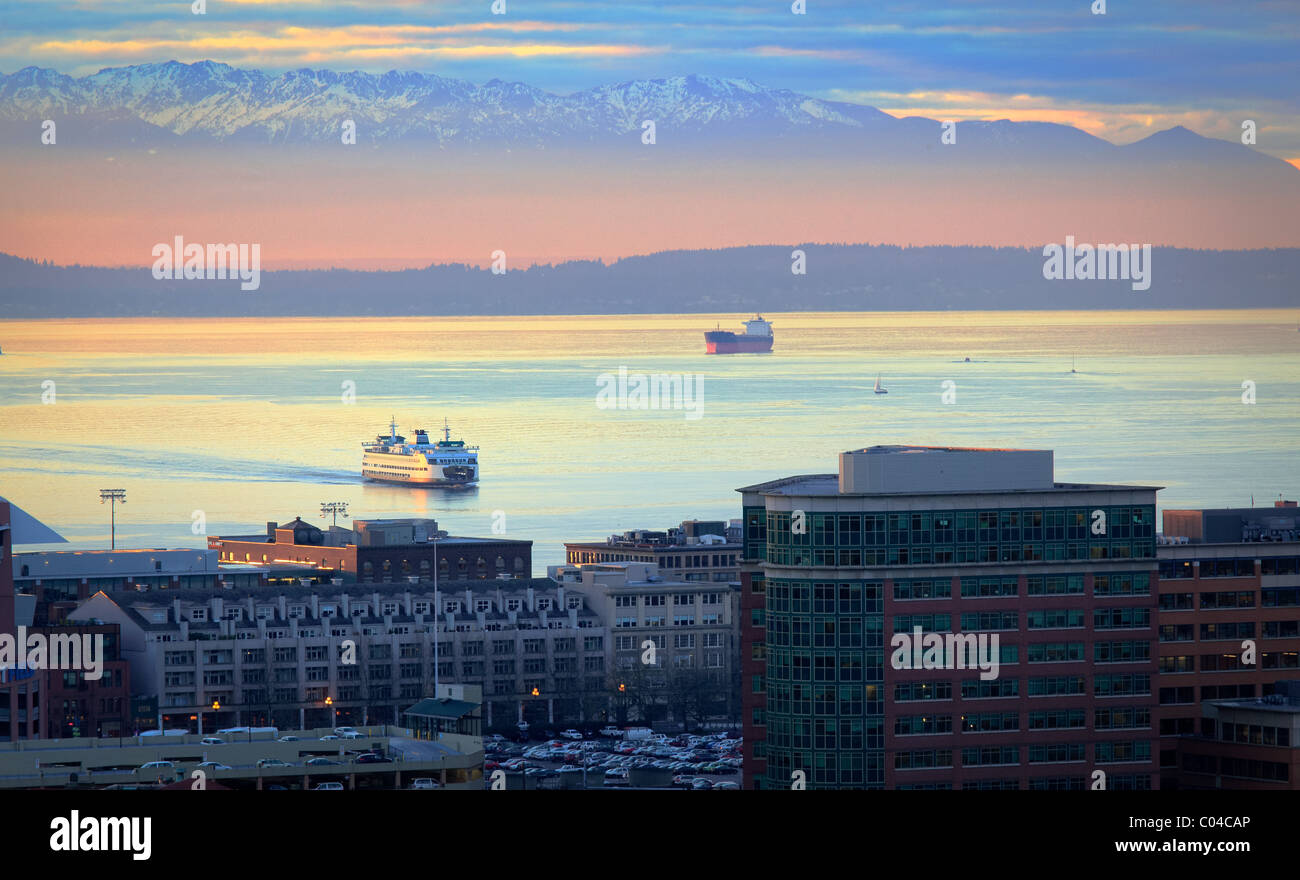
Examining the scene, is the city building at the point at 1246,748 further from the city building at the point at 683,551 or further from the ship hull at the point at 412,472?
the ship hull at the point at 412,472

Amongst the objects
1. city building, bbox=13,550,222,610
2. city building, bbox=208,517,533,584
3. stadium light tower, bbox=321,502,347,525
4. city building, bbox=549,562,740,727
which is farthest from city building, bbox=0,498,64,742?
stadium light tower, bbox=321,502,347,525

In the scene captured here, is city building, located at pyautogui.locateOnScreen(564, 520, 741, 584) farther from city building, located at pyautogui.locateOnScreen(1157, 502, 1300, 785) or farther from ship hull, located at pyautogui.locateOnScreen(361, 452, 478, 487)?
ship hull, located at pyautogui.locateOnScreen(361, 452, 478, 487)

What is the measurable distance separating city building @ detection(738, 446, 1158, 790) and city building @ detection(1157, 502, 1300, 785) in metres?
2.13

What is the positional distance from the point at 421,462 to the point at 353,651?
88.3 m

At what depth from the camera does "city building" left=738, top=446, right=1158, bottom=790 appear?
33781mm

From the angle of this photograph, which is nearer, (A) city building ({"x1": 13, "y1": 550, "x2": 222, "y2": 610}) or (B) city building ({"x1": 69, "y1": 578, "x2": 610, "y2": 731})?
(B) city building ({"x1": 69, "y1": 578, "x2": 610, "y2": 731})

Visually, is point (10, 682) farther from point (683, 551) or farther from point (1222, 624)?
point (683, 551)

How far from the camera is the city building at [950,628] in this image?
3378 cm

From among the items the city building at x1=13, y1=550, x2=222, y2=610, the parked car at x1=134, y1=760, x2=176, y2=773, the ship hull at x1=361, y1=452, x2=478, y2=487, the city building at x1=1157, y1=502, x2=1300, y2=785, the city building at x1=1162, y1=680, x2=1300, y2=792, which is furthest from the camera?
the ship hull at x1=361, y1=452, x2=478, y2=487

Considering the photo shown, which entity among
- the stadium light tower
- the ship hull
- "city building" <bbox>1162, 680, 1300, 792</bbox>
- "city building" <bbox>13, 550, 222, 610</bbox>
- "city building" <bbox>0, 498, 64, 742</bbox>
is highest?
the ship hull

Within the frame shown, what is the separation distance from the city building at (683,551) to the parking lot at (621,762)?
18.8 m

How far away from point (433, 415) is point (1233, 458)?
6815 centimetres
